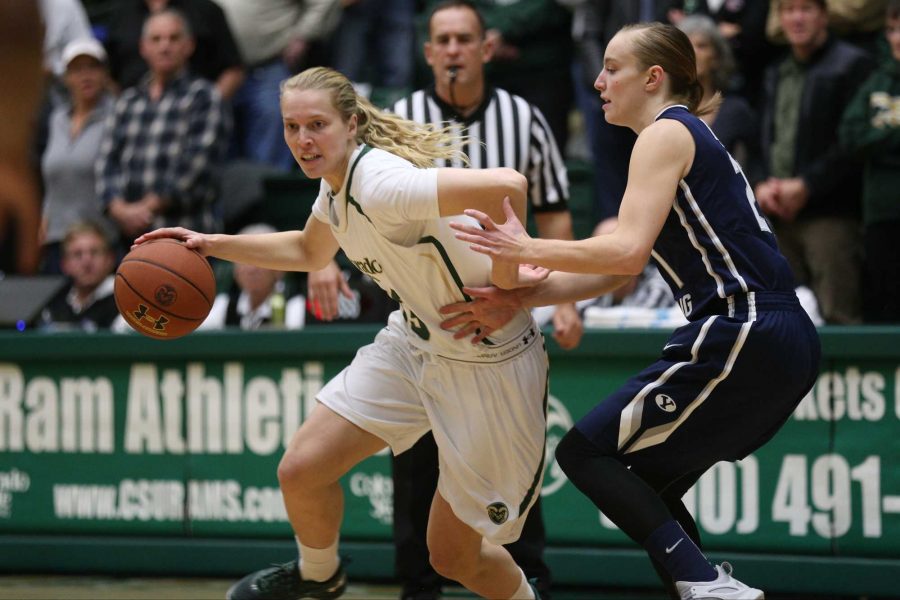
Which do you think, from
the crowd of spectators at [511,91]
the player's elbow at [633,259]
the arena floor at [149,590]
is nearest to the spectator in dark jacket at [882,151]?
the crowd of spectators at [511,91]

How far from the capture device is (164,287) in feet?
14.1

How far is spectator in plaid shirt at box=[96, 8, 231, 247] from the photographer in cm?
780

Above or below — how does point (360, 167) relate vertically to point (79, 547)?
above

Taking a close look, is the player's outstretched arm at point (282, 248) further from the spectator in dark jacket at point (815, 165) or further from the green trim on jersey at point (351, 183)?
the spectator in dark jacket at point (815, 165)

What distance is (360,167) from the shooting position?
4141 millimetres

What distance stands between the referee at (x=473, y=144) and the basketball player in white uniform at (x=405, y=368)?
0.77 metres

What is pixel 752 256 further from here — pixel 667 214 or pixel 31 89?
pixel 31 89

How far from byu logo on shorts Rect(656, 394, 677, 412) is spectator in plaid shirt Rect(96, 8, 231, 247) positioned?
4630 mm

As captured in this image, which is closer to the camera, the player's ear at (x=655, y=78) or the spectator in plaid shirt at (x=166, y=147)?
the player's ear at (x=655, y=78)

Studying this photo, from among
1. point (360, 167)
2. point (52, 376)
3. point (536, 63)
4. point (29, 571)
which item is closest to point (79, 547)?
point (29, 571)

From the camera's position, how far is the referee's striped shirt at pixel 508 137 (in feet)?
17.5

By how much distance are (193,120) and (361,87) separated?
3.71ft

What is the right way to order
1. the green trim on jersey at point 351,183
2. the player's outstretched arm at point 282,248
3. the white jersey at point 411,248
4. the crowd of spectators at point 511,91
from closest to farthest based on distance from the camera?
1. the white jersey at point 411,248
2. the green trim on jersey at point 351,183
3. the player's outstretched arm at point 282,248
4. the crowd of spectators at point 511,91

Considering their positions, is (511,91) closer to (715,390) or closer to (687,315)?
(687,315)
